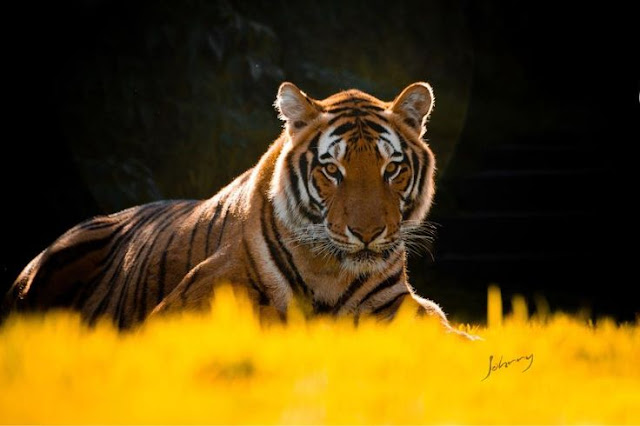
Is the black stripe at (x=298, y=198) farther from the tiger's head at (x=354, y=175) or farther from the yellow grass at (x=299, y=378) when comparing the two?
the yellow grass at (x=299, y=378)

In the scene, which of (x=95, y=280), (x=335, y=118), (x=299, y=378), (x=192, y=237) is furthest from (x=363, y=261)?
(x=95, y=280)

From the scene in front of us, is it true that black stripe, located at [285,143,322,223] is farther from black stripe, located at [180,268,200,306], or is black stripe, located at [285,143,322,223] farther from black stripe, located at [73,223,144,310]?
black stripe, located at [73,223,144,310]

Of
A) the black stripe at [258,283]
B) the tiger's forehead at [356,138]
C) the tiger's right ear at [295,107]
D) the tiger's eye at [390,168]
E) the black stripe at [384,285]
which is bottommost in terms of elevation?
the black stripe at [384,285]

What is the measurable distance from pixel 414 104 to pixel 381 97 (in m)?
1.77

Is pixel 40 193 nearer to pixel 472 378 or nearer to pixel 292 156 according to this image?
pixel 292 156

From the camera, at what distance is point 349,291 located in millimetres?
2553

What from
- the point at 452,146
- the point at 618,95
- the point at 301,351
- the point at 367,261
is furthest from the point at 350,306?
the point at 618,95

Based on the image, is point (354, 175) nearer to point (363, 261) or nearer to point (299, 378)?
point (363, 261)

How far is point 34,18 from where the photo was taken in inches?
161

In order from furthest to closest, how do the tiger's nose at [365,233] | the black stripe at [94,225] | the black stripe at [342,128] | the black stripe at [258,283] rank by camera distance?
Answer: the black stripe at [94,225]
the black stripe at [342,128]
the black stripe at [258,283]
the tiger's nose at [365,233]

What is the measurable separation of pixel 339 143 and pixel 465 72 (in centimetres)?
253

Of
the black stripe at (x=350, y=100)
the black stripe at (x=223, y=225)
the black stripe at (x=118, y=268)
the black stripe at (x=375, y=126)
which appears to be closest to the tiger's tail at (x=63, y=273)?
the black stripe at (x=118, y=268)

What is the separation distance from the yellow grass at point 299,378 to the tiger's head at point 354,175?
43 centimetres

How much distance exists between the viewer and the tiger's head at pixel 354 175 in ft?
8.00
